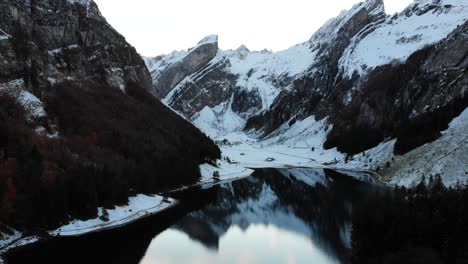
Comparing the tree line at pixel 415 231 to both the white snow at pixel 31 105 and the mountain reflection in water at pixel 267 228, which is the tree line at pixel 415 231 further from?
the white snow at pixel 31 105

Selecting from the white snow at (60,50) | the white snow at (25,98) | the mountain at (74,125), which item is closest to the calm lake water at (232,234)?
the mountain at (74,125)

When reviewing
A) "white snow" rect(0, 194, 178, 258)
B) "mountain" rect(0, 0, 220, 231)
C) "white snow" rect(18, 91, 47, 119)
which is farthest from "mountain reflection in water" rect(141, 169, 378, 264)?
"white snow" rect(18, 91, 47, 119)

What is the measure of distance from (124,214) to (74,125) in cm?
3571

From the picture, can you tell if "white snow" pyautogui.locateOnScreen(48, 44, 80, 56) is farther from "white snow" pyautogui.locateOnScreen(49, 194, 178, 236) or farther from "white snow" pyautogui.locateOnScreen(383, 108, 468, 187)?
"white snow" pyautogui.locateOnScreen(383, 108, 468, 187)

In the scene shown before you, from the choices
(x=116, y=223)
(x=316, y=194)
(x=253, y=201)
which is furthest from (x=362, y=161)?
(x=116, y=223)

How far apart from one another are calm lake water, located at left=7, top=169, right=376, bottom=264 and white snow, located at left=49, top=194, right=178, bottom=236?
7.97ft

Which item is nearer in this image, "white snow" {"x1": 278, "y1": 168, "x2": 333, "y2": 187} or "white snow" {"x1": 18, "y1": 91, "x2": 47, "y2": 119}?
"white snow" {"x1": 18, "y1": 91, "x2": 47, "y2": 119}

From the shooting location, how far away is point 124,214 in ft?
243

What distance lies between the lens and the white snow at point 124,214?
208 ft

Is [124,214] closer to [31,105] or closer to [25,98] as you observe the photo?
[31,105]

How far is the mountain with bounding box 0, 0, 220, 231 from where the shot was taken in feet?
218

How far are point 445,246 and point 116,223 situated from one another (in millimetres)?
45430

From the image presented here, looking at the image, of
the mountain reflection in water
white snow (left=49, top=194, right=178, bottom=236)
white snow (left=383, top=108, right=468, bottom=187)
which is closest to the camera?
the mountain reflection in water

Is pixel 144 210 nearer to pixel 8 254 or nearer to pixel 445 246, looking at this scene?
pixel 8 254
